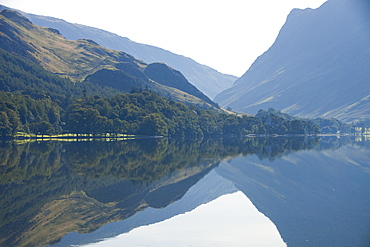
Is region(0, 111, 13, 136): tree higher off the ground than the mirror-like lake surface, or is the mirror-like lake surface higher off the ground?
the mirror-like lake surface

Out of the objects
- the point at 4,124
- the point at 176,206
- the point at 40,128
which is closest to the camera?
the point at 176,206

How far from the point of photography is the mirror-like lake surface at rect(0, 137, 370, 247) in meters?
31.2

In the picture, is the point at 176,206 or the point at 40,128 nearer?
the point at 176,206

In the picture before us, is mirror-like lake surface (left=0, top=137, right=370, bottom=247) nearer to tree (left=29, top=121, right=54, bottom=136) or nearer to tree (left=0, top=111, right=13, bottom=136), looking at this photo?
tree (left=0, top=111, right=13, bottom=136)

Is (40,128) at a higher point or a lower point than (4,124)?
lower

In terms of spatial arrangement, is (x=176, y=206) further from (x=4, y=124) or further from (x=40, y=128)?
(x=40, y=128)

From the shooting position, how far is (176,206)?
146 feet

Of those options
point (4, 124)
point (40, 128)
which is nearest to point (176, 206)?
point (4, 124)

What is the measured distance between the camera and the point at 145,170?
6912 cm

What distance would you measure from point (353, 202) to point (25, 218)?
3398cm

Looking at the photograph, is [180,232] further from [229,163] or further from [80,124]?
[80,124]

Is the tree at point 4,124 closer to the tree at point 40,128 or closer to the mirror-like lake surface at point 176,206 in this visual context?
the tree at point 40,128

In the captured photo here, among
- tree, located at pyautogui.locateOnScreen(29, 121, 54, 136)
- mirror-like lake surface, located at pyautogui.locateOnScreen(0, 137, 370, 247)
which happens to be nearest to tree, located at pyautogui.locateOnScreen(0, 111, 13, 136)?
tree, located at pyautogui.locateOnScreen(29, 121, 54, 136)

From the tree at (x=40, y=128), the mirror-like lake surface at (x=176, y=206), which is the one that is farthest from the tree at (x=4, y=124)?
the mirror-like lake surface at (x=176, y=206)
